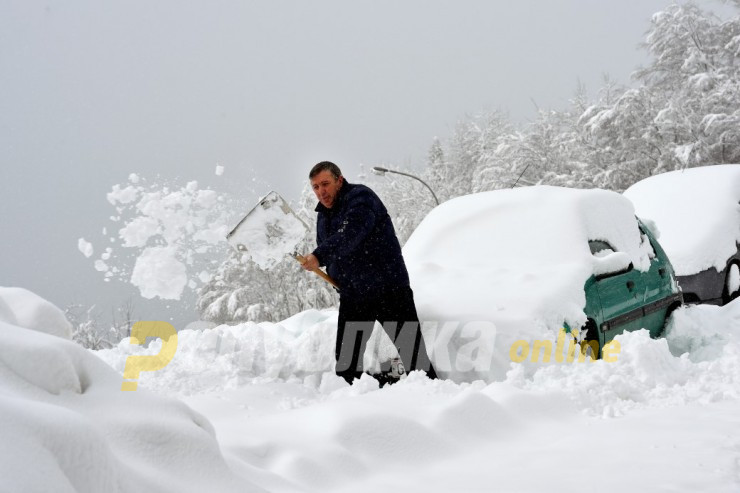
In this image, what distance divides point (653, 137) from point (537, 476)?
26216 millimetres

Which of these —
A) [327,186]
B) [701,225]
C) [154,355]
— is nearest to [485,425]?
[327,186]

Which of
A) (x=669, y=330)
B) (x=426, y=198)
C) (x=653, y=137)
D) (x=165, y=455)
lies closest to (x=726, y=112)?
(x=653, y=137)

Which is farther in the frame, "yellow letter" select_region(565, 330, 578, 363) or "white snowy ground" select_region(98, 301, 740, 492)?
"yellow letter" select_region(565, 330, 578, 363)

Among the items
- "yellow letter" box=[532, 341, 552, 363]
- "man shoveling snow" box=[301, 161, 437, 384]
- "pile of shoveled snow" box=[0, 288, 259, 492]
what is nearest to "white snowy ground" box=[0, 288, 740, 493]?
"pile of shoveled snow" box=[0, 288, 259, 492]

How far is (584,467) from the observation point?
2191mm

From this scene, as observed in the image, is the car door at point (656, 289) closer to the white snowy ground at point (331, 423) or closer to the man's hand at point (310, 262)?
the white snowy ground at point (331, 423)

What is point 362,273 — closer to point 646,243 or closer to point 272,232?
point 272,232

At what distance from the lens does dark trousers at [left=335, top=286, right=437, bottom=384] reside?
4125 millimetres

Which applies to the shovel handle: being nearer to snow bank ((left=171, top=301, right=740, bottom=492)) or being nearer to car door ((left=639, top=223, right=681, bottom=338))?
snow bank ((left=171, top=301, right=740, bottom=492))

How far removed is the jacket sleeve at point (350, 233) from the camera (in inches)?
163

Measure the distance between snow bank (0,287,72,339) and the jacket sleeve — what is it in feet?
7.57

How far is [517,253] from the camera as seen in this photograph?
16.5ft

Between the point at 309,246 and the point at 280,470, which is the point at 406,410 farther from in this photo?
the point at 309,246

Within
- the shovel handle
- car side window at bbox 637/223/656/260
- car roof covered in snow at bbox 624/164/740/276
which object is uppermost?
car roof covered in snow at bbox 624/164/740/276
